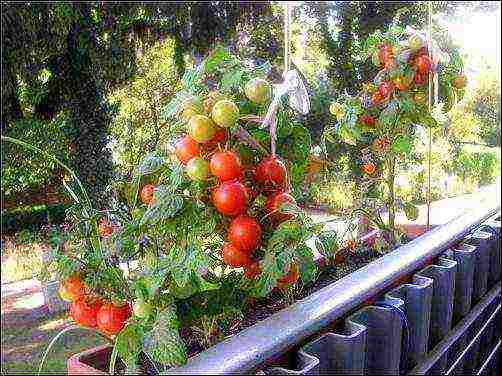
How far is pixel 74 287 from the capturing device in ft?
1.98

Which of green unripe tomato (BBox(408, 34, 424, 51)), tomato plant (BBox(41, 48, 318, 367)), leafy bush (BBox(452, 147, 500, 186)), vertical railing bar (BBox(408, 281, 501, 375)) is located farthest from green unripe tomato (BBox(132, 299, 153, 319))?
leafy bush (BBox(452, 147, 500, 186))

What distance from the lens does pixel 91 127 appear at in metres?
5.79

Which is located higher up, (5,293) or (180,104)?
(180,104)

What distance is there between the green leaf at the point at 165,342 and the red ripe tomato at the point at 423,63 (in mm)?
880

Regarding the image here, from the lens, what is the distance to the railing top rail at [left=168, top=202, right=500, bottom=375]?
450mm

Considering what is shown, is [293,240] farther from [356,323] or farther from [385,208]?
Result: [385,208]

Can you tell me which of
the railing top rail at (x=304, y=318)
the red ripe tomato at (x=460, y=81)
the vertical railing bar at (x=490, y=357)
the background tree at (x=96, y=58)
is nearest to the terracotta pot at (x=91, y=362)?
the railing top rail at (x=304, y=318)

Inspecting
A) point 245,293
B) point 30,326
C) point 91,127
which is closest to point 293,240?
point 245,293

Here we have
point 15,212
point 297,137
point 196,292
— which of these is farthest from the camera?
point 15,212

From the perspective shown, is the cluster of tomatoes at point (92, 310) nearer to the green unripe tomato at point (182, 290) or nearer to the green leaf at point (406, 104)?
the green unripe tomato at point (182, 290)

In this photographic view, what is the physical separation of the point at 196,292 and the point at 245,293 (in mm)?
66

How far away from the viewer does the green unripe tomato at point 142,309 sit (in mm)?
556

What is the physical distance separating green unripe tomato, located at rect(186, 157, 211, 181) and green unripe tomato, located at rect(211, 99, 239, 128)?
5cm

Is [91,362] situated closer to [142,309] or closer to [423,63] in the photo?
[142,309]
